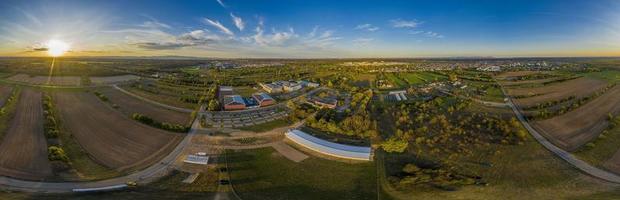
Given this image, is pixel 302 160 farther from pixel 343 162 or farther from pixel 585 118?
pixel 585 118

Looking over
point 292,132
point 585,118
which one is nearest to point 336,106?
point 292,132

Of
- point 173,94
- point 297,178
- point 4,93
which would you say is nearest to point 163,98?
point 173,94

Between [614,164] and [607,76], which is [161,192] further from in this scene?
[607,76]

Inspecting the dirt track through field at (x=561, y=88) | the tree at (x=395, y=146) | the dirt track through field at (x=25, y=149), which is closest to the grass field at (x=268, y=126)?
the tree at (x=395, y=146)

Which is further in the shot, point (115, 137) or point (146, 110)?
point (146, 110)

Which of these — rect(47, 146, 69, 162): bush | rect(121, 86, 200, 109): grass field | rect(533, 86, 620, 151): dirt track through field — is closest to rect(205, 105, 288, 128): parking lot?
rect(121, 86, 200, 109): grass field

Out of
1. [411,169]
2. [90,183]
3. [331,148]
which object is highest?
[331,148]
